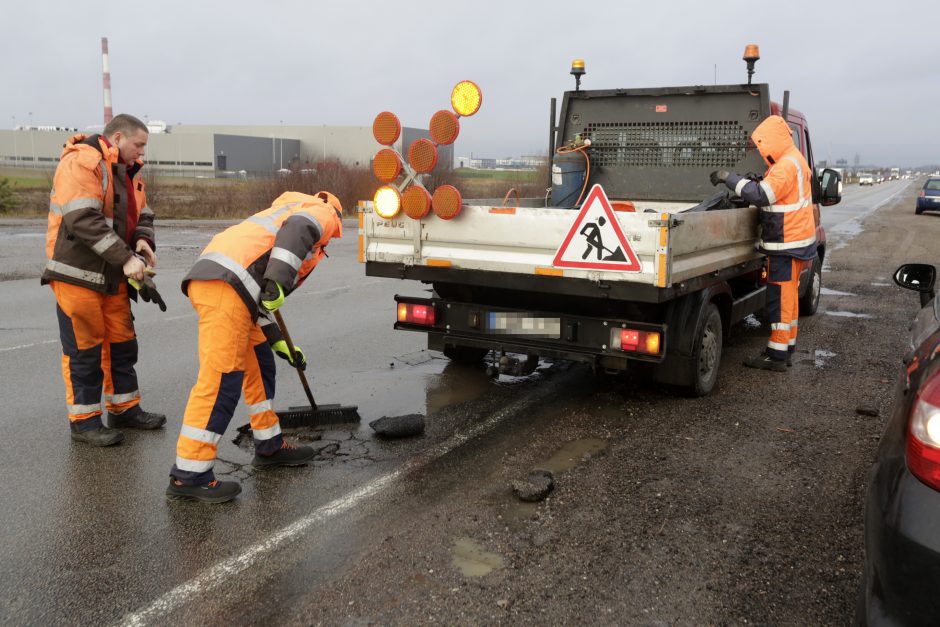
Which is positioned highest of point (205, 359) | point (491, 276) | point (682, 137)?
point (682, 137)

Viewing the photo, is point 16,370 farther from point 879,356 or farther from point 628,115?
point 879,356

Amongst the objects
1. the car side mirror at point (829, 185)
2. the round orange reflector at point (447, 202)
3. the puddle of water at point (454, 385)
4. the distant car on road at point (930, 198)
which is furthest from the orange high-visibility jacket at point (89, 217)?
the distant car on road at point (930, 198)

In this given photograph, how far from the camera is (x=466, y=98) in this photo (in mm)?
4953

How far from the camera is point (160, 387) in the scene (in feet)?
19.0

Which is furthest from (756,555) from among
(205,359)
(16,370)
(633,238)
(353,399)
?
(16,370)

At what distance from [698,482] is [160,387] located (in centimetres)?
381

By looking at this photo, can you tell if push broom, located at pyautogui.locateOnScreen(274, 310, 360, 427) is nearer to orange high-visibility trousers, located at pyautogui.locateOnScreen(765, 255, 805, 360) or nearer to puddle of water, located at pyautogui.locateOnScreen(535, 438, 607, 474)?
puddle of water, located at pyautogui.locateOnScreen(535, 438, 607, 474)

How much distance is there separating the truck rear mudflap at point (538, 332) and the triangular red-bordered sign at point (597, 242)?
0.48 metres

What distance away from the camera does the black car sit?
1.97 metres

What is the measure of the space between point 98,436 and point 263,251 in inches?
66.1

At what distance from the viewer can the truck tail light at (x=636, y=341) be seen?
483cm

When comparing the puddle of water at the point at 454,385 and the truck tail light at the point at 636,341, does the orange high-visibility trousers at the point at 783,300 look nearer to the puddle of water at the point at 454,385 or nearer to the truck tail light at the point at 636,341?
the truck tail light at the point at 636,341

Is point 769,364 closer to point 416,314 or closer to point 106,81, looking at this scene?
point 416,314

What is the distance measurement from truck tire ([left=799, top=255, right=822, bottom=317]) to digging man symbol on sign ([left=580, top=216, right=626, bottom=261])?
491 cm
